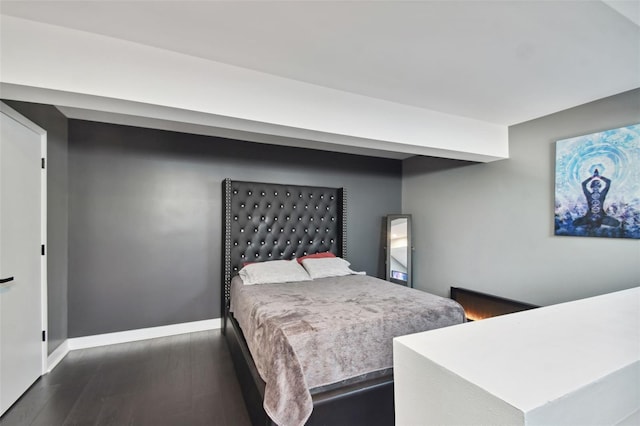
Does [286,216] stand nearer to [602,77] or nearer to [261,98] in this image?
[261,98]

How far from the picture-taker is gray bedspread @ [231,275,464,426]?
157 centimetres

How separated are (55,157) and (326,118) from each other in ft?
8.32

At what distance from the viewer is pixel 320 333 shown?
1762mm

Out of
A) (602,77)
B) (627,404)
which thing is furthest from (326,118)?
(627,404)

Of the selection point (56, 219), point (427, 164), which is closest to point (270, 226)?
point (56, 219)

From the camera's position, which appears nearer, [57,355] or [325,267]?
[57,355]

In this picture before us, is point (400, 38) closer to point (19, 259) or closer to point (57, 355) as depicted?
point (19, 259)

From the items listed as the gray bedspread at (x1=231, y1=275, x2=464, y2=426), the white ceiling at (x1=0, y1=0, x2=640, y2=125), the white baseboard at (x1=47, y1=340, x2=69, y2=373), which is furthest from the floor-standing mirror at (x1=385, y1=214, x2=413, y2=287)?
the white baseboard at (x1=47, y1=340, x2=69, y2=373)

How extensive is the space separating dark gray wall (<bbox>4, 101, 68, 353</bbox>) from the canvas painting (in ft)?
15.2

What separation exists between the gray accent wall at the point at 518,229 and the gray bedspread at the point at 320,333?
1.33m

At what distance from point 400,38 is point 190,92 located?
142 centimetres

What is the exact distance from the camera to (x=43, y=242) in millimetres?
2447

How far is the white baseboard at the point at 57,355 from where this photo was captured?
99.0 inches

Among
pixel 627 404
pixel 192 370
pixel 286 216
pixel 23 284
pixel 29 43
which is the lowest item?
pixel 192 370
